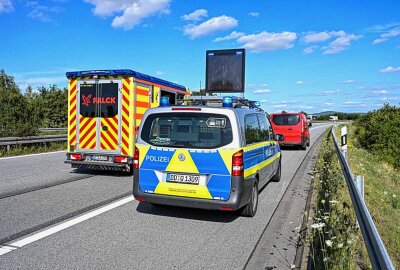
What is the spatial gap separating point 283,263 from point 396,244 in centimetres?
203

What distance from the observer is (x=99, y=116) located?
9977 millimetres

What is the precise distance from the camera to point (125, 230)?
5.44 m

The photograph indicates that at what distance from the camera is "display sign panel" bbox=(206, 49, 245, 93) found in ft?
56.0

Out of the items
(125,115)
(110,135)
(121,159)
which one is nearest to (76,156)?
(110,135)

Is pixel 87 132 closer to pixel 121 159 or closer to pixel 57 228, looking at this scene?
pixel 121 159

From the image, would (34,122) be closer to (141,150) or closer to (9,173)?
(9,173)

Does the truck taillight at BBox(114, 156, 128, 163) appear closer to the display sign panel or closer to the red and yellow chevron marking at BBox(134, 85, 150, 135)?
the red and yellow chevron marking at BBox(134, 85, 150, 135)

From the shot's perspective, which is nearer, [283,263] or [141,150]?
[283,263]

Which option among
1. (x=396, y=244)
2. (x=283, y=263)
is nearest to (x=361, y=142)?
(x=396, y=244)

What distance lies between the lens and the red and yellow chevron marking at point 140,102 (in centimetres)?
984

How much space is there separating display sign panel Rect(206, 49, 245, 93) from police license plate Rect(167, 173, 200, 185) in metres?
11.9

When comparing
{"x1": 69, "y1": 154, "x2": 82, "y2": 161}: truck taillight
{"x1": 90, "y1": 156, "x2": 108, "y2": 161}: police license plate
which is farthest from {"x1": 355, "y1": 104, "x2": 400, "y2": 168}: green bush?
{"x1": 69, "y1": 154, "x2": 82, "y2": 161}: truck taillight

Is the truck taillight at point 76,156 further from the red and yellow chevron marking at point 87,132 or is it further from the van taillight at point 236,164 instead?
the van taillight at point 236,164

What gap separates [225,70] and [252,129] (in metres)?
10.9
